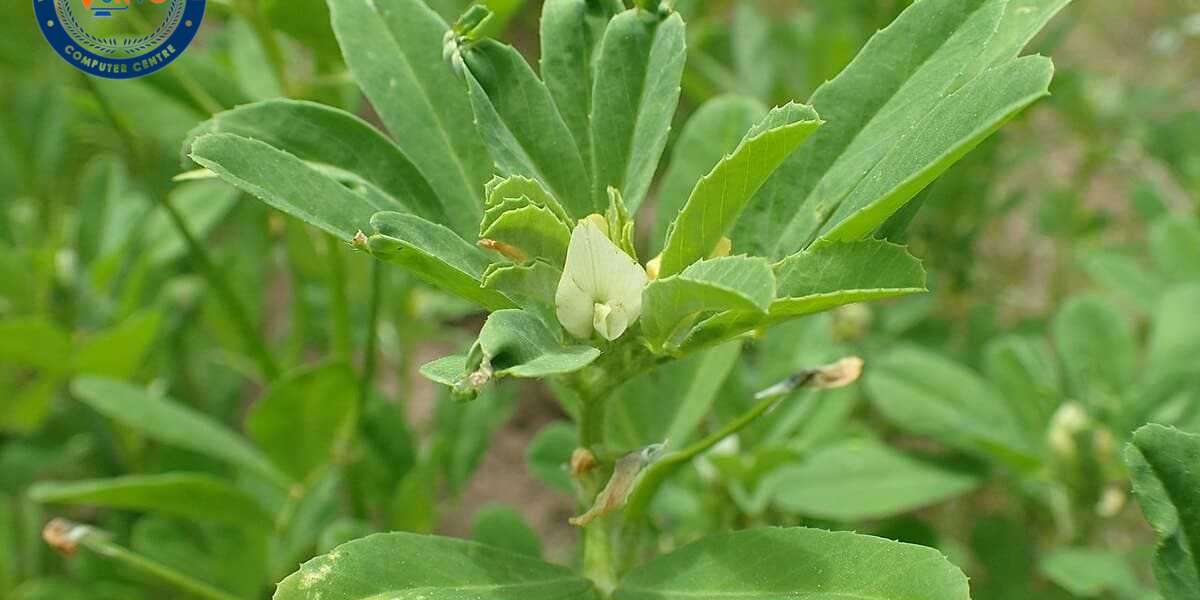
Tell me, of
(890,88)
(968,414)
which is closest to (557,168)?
(890,88)

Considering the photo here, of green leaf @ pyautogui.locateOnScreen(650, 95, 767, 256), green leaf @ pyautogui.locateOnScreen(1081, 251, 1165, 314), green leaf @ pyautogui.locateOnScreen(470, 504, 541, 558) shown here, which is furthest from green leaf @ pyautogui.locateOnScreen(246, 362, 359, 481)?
green leaf @ pyautogui.locateOnScreen(1081, 251, 1165, 314)

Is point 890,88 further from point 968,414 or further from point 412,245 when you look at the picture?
point 968,414

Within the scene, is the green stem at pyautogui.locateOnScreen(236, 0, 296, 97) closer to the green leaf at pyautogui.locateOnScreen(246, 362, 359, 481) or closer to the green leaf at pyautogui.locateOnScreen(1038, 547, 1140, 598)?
the green leaf at pyautogui.locateOnScreen(246, 362, 359, 481)

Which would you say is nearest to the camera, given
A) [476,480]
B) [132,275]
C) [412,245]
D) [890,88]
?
[412,245]

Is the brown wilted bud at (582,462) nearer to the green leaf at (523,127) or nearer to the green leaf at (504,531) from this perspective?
the green leaf at (523,127)

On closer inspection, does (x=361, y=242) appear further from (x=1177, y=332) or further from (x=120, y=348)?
(x=1177, y=332)

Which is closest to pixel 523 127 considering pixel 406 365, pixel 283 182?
pixel 283 182

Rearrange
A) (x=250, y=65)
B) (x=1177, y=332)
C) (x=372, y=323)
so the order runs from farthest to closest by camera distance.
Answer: (x=250, y=65) < (x=1177, y=332) < (x=372, y=323)
